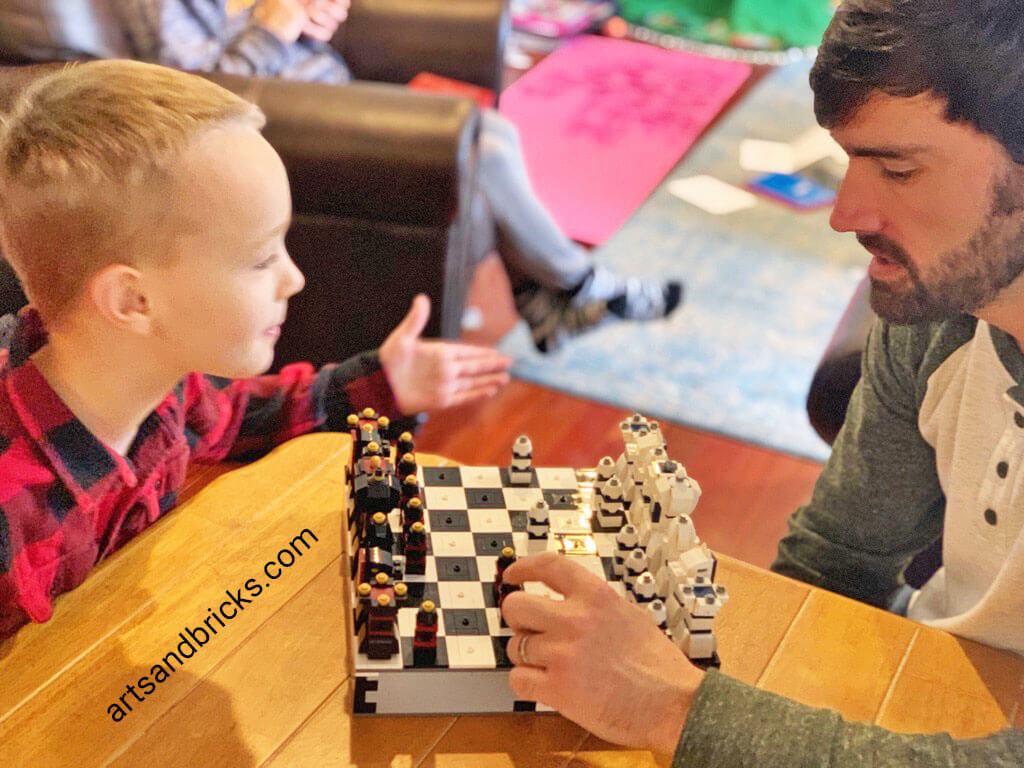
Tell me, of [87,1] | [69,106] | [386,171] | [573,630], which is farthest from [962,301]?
[87,1]

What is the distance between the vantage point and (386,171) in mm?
2090

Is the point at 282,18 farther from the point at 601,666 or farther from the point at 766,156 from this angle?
the point at 766,156

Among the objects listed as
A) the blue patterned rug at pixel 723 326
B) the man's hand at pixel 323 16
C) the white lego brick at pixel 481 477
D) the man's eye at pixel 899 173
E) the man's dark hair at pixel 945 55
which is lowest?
the blue patterned rug at pixel 723 326

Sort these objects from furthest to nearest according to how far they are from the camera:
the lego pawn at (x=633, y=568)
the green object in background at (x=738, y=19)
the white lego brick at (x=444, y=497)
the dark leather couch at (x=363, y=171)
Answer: the green object in background at (x=738, y=19)
the dark leather couch at (x=363, y=171)
the white lego brick at (x=444, y=497)
the lego pawn at (x=633, y=568)

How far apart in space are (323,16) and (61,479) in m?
0.58

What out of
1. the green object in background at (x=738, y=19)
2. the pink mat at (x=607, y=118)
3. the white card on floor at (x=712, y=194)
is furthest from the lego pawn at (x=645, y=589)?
the green object in background at (x=738, y=19)

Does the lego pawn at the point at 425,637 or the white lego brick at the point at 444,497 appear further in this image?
the white lego brick at the point at 444,497

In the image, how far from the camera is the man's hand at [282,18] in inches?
49.0

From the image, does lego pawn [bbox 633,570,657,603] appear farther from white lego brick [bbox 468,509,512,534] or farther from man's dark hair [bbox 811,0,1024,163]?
man's dark hair [bbox 811,0,1024,163]

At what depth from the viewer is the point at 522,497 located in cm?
124

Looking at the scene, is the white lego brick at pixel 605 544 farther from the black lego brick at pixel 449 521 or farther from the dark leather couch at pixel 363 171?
the dark leather couch at pixel 363 171

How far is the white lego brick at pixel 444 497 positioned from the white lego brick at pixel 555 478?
0.09 m

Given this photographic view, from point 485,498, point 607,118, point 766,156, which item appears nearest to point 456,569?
point 485,498

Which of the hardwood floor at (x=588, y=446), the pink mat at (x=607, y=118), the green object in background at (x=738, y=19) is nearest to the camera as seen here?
the hardwood floor at (x=588, y=446)
